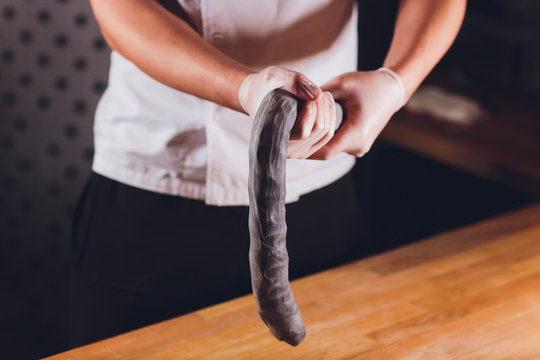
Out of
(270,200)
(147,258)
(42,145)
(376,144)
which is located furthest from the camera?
(376,144)

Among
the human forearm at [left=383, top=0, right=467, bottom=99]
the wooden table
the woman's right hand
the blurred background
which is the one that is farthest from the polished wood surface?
the woman's right hand

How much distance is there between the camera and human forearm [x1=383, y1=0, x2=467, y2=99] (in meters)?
0.90

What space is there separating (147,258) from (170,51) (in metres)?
0.37

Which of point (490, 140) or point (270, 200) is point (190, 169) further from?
point (490, 140)

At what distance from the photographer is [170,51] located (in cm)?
77

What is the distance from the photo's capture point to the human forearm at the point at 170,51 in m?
0.75

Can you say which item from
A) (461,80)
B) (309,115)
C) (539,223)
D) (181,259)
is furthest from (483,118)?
(309,115)

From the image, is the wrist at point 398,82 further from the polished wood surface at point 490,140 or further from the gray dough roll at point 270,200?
the polished wood surface at point 490,140

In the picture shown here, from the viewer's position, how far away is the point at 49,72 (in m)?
1.76

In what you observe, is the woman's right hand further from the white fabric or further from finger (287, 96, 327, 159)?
the white fabric

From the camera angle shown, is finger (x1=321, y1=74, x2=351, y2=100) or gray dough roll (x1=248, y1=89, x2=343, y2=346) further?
finger (x1=321, y1=74, x2=351, y2=100)

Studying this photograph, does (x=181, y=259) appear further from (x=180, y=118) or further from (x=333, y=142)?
(x=333, y=142)

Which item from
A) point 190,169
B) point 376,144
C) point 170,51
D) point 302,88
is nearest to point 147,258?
point 190,169

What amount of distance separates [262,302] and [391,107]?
386 mm
